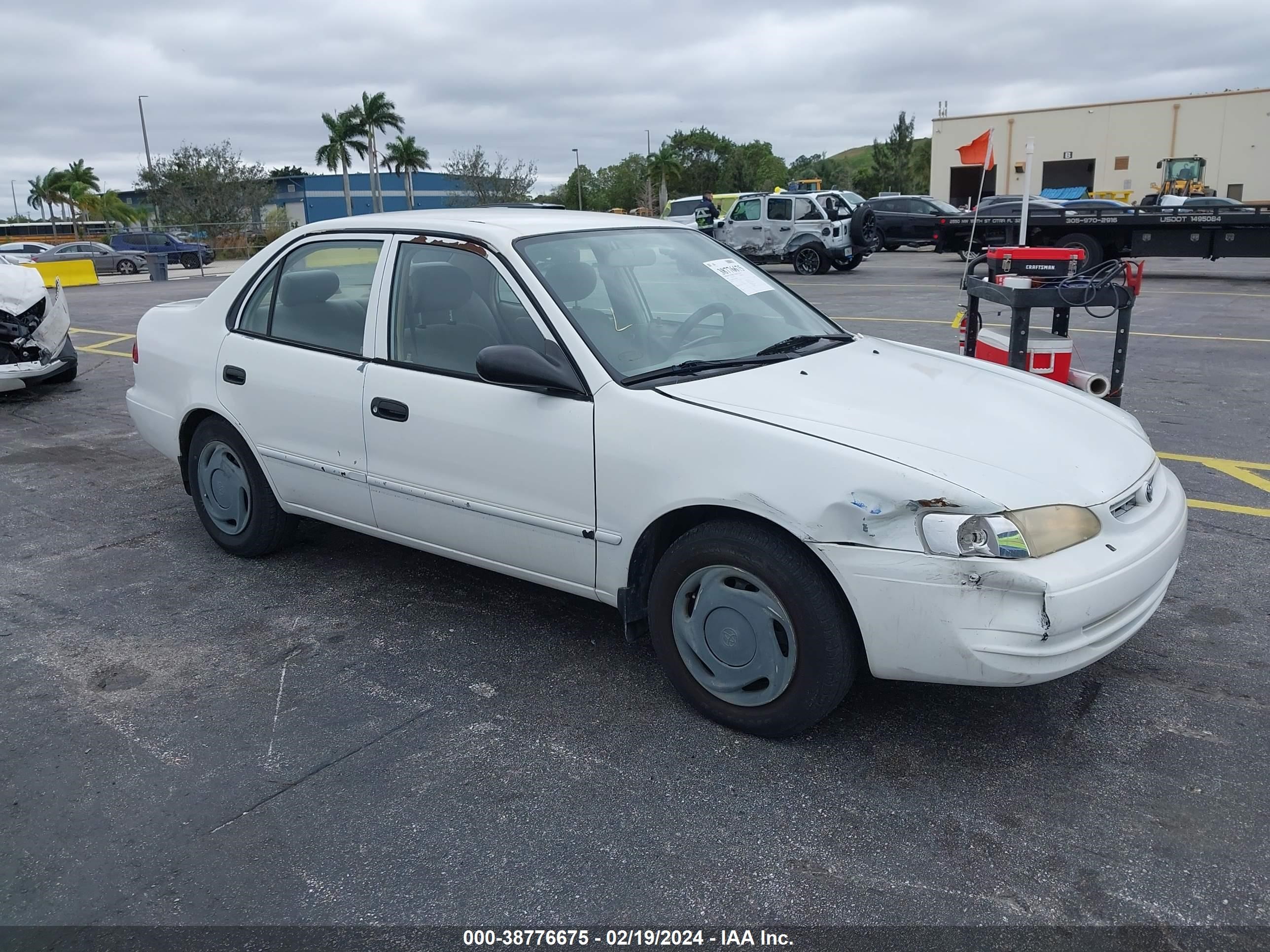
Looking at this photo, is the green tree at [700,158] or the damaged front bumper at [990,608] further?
the green tree at [700,158]

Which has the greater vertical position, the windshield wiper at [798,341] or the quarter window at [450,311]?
the quarter window at [450,311]

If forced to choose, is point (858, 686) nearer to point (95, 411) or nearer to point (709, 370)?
point (709, 370)

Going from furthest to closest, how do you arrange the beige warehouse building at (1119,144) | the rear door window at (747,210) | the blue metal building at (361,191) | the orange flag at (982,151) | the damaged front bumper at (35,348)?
the blue metal building at (361,191) → the beige warehouse building at (1119,144) → the rear door window at (747,210) → the damaged front bumper at (35,348) → the orange flag at (982,151)

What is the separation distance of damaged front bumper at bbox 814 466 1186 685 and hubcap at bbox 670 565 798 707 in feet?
0.86

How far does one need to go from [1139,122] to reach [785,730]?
2277 inches

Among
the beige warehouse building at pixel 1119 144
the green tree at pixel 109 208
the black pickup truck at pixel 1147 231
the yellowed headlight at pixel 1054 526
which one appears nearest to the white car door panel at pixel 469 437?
the yellowed headlight at pixel 1054 526

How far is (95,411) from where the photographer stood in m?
8.98

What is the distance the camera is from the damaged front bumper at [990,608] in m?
2.79

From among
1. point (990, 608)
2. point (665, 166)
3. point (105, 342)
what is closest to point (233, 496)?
point (990, 608)

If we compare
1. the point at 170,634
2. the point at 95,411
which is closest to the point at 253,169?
the point at 95,411

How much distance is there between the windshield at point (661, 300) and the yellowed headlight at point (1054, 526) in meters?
1.18

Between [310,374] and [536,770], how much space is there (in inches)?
81.0

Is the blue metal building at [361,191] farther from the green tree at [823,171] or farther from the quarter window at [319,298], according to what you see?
the quarter window at [319,298]

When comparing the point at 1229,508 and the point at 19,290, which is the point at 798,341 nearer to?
the point at 1229,508
